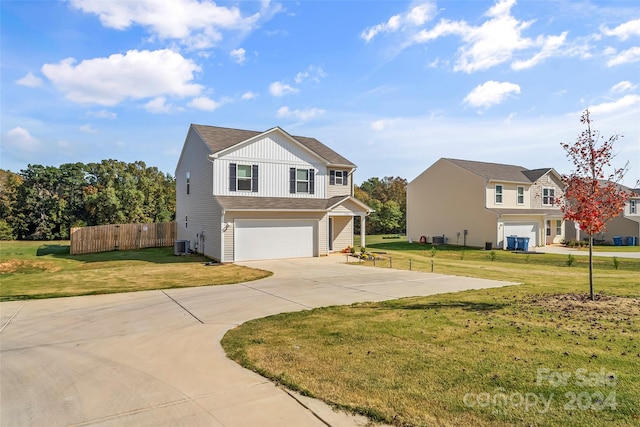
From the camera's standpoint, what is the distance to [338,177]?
82.9 feet

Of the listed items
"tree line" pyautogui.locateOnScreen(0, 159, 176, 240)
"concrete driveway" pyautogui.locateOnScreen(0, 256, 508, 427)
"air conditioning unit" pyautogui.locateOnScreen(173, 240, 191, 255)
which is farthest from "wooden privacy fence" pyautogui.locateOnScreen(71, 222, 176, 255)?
"concrete driveway" pyautogui.locateOnScreen(0, 256, 508, 427)

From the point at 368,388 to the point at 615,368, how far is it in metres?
3.26

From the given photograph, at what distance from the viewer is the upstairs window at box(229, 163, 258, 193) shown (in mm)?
21312

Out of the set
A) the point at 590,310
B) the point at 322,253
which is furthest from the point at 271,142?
the point at 590,310

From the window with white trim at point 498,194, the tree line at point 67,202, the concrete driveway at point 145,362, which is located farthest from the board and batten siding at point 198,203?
the window with white trim at point 498,194

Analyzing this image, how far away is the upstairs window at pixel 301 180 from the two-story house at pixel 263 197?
0.20 feet

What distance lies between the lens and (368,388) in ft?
14.8

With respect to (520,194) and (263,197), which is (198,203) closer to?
(263,197)

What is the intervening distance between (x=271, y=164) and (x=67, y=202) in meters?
32.4

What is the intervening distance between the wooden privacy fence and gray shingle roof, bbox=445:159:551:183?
24.7 m

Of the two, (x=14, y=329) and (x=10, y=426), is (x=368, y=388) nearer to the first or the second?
(x=10, y=426)

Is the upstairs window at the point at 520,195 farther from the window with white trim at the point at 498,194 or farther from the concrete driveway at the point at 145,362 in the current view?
the concrete driveway at the point at 145,362

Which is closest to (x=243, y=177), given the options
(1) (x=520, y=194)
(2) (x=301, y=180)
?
(2) (x=301, y=180)

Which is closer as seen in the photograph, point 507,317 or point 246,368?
point 246,368
